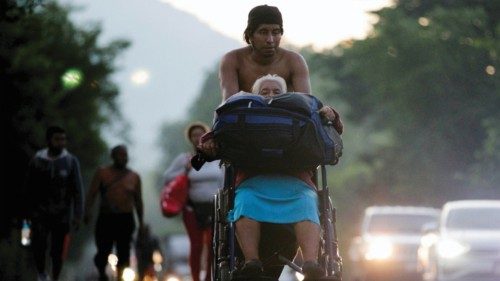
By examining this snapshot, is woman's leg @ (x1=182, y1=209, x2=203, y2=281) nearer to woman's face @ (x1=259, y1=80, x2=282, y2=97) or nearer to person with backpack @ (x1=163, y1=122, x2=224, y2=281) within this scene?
person with backpack @ (x1=163, y1=122, x2=224, y2=281)

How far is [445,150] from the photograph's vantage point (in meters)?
58.5

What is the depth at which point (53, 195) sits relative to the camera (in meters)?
18.0

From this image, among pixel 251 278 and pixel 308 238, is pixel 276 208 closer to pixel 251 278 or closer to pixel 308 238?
pixel 308 238

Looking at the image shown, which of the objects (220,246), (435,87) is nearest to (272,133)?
(220,246)

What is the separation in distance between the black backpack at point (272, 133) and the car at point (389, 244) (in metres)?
22.5

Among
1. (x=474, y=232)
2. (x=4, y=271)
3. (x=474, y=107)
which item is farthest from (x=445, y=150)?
(x=4, y=271)

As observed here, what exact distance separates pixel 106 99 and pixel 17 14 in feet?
113

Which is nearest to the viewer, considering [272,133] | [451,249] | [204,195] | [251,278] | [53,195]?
[251,278]

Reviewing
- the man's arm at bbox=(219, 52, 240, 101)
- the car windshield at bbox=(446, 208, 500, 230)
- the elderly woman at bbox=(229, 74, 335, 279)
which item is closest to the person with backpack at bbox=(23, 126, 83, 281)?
the man's arm at bbox=(219, 52, 240, 101)

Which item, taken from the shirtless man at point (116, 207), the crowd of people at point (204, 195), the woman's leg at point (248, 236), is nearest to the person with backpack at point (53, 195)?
the crowd of people at point (204, 195)

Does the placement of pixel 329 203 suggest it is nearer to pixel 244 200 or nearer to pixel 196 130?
pixel 244 200

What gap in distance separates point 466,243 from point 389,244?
8.12m

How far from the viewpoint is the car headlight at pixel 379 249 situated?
3331 centimetres

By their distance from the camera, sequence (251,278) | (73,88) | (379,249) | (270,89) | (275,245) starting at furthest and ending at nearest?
(73,88) < (379,249) < (270,89) < (275,245) < (251,278)
